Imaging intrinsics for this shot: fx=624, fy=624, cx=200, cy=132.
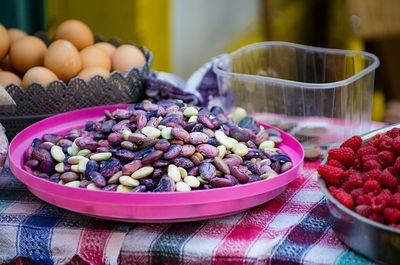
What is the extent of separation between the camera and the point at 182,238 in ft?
3.56

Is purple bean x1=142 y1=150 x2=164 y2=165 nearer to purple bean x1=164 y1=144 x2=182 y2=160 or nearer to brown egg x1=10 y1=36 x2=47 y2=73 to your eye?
purple bean x1=164 y1=144 x2=182 y2=160

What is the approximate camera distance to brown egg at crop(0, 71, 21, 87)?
1479 millimetres

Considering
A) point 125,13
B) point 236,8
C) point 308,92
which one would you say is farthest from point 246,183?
point 236,8

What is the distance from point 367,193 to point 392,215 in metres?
0.08

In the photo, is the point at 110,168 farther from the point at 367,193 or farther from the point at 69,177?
the point at 367,193

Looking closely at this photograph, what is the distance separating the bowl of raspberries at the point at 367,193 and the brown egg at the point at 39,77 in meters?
0.70

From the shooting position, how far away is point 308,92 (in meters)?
1.45

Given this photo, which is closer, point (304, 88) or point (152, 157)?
point (152, 157)

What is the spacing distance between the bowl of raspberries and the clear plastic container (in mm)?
289

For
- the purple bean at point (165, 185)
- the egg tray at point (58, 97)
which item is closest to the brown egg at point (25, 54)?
the egg tray at point (58, 97)

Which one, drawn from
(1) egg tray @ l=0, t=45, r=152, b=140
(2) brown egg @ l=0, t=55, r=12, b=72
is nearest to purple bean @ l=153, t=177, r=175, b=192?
(1) egg tray @ l=0, t=45, r=152, b=140

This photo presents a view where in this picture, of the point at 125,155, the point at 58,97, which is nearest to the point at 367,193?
the point at 125,155

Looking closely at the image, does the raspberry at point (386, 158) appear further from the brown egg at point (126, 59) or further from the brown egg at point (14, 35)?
the brown egg at point (14, 35)

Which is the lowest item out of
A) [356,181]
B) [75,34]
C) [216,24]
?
[216,24]
